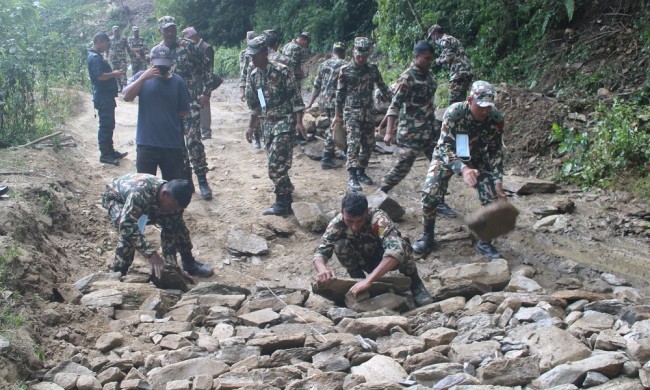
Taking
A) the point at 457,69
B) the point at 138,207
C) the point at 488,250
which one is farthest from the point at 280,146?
the point at 457,69

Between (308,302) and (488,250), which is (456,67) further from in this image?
(308,302)

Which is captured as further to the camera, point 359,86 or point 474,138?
point 359,86

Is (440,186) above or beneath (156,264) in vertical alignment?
above

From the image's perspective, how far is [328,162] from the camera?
9820 millimetres

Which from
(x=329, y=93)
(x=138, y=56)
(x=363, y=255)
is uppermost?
(x=138, y=56)

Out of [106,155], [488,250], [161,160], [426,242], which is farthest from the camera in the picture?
[106,155]

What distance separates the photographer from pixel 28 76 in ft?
31.3

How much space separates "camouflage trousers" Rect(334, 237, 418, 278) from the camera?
5410 millimetres

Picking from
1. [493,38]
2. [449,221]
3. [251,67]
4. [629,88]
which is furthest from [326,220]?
[493,38]

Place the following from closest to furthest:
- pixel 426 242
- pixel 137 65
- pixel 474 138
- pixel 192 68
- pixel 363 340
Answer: pixel 363 340
pixel 474 138
pixel 426 242
pixel 192 68
pixel 137 65

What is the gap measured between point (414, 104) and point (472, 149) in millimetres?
1472

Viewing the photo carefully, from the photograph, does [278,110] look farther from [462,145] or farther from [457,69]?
[457,69]

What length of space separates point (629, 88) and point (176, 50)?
20.1 feet

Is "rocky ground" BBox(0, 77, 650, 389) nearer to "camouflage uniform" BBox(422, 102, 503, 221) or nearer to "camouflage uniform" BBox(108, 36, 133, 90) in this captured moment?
"camouflage uniform" BBox(422, 102, 503, 221)
